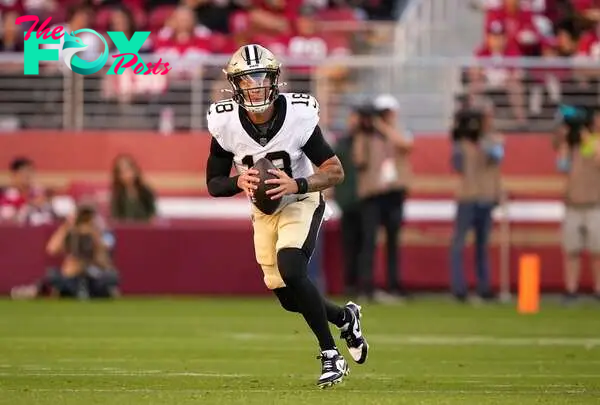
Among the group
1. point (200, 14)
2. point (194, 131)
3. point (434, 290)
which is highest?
point (200, 14)

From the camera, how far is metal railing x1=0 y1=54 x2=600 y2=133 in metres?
20.7

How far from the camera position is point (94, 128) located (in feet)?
70.4

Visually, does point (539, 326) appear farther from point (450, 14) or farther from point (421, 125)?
point (450, 14)

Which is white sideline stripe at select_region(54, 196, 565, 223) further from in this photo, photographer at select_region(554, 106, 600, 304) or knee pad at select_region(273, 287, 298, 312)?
knee pad at select_region(273, 287, 298, 312)

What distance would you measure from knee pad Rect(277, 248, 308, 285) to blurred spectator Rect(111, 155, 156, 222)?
1034 centimetres

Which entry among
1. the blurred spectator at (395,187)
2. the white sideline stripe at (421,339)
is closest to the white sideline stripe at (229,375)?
the white sideline stripe at (421,339)

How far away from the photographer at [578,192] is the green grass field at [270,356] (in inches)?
26.3

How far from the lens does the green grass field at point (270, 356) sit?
29.8 feet

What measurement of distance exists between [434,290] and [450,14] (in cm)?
414

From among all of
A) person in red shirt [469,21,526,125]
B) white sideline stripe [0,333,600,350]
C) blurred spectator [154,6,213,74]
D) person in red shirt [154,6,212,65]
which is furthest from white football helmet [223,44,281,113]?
person in red shirt [154,6,212,65]

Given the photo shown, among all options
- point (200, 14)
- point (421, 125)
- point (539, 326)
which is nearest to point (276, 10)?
point (200, 14)

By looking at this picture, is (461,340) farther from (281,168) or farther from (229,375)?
(281,168)

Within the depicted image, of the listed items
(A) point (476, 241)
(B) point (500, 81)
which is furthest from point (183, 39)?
(A) point (476, 241)

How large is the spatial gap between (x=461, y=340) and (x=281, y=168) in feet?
14.0
